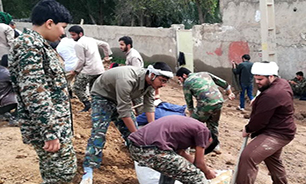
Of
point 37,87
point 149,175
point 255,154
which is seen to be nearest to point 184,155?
point 149,175

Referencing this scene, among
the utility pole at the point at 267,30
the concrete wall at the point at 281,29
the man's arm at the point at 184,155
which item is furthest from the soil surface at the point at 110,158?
the concrete wall at the point at 281,29

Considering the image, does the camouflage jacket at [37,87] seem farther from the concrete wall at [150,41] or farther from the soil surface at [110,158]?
the concrete wall at [150,41]

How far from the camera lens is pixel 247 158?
3.38 m

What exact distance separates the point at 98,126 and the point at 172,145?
110 centimetres

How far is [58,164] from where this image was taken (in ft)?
7.96

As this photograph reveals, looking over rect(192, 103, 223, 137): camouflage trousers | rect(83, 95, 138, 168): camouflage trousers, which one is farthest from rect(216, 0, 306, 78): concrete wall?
rect(83, 95, 138, 168): camouflage trousers

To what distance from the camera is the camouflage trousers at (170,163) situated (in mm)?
2795

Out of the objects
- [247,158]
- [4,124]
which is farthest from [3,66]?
[247,158]

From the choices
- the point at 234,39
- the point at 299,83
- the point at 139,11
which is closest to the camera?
the point at 299,83

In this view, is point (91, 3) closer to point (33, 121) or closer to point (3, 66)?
point (3, 66)

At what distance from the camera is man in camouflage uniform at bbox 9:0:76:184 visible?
2.16 meters

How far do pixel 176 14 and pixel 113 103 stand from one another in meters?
13.8

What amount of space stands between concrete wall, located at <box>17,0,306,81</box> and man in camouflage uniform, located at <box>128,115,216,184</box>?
6.04 m

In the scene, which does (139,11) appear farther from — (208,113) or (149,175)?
(149,175)
